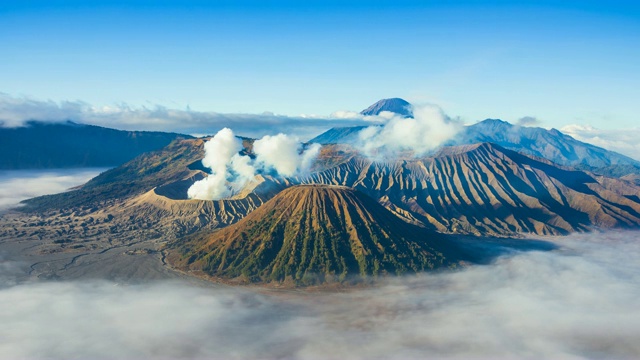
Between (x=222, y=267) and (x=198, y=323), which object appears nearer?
(x=198, y=323)

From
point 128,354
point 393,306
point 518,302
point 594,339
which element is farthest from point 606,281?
point 128,354

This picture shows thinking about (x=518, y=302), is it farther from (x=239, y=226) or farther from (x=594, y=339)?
(x=239, y=226)

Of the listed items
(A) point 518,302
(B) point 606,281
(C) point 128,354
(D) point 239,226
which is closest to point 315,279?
(D) point 239,226

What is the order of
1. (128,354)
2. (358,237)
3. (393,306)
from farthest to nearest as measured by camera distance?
(358,237)
(393,306)
(128,354)

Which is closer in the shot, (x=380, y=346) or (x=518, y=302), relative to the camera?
(x=380, y=346)

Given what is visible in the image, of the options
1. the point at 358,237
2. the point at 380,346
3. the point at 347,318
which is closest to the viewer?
the point at 380,346

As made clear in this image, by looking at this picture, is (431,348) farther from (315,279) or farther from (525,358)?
(315,279)
